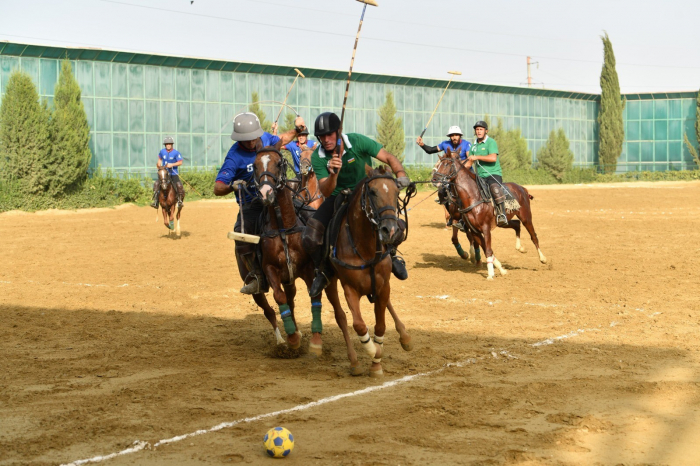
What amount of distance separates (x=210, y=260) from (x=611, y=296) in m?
9.04

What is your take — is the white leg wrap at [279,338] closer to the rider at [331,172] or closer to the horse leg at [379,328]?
the rider at [331,172]

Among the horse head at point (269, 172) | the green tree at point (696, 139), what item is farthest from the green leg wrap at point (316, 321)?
the green tree at point (696, 139)

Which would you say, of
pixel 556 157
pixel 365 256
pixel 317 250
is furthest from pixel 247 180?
pixel 556 157

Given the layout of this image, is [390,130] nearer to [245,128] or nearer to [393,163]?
[245,128]

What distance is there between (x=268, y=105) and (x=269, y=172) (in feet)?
136

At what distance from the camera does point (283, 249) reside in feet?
29.2

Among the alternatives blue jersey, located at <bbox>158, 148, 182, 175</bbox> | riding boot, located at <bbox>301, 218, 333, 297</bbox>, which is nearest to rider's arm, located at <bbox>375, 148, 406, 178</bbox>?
Result: riding boot, located at <bbox>301, 218, 333, 297</bbox>

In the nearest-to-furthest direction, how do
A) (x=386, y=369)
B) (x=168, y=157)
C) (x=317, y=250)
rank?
1. (x=386, y=369)
2. (x=317, y=250)
3. (x=168, y=157)

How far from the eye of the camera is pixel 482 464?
5289 mm

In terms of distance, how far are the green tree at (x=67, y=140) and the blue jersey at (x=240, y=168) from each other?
1149 inches

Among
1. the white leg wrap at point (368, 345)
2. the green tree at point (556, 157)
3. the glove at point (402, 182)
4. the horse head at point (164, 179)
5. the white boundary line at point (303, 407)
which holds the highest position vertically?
the green tree at point (556, 157)

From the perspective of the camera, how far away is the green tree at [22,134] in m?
35.2

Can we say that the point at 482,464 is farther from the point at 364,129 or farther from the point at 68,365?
the point at 364,129

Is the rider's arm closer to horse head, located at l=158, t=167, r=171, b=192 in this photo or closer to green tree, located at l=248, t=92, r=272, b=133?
horse head, located at l=158, t=167, r=171, b=192
